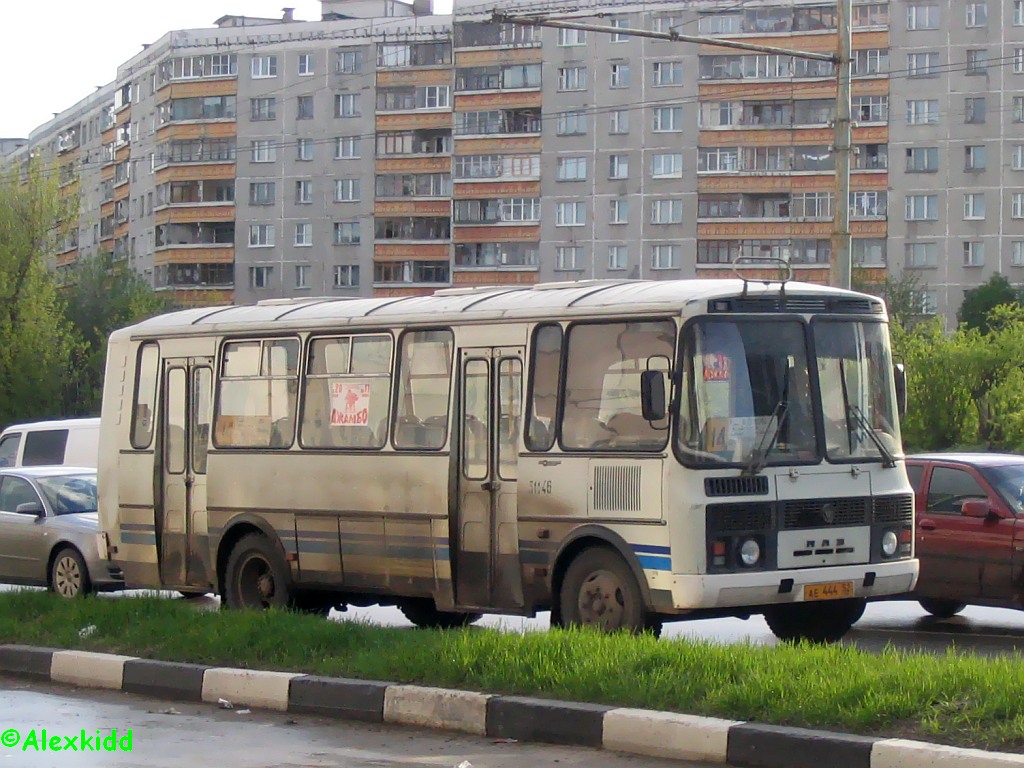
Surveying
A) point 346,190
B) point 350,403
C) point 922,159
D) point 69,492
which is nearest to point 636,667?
point 350,403

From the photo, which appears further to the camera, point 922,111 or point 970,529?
point 922,111

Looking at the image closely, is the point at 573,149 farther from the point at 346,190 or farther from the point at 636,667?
the point at 636,667

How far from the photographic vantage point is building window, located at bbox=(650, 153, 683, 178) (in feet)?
304

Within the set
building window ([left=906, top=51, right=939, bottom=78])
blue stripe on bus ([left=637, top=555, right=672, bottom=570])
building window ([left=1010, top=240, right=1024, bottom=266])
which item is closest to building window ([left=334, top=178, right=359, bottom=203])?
building window ([left=906, top=51, right=939, bottom=78])

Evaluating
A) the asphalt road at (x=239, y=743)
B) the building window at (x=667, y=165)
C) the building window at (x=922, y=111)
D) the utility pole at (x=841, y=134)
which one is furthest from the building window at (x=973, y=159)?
the asphalt road at (x=239, y=743)

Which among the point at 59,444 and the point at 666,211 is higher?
the point at 666,211

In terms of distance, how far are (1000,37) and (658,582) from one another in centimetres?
8317

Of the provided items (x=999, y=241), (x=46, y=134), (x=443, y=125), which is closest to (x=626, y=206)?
(x=443, y=125)

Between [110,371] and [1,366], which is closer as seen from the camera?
[110,371]

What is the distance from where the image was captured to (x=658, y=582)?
→ 38.7 ft

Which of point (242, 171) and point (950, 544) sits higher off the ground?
point (242, 171)

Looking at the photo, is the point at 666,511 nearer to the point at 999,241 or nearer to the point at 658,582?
the point at 658,582

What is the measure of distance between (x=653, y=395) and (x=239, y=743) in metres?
4.05

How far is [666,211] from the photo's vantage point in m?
93.2
